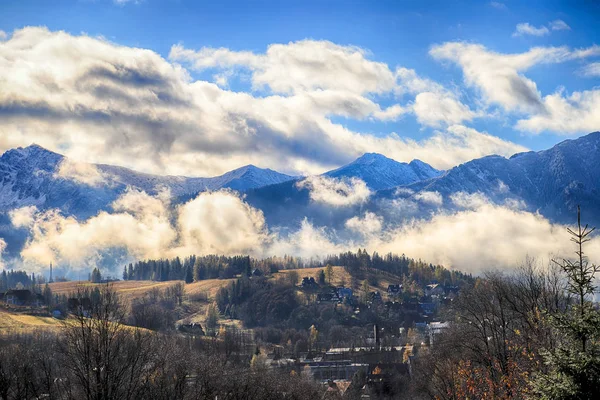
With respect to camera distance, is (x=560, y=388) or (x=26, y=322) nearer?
(x=560, y=388)

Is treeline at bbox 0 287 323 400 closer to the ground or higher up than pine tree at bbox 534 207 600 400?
closer to the ground

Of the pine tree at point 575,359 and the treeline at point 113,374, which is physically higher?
the pine tree at point 575,359

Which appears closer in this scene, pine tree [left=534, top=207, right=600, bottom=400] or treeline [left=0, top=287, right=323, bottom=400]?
pine tree [left=534, top=207, right=600, bottom=400]

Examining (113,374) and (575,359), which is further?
(113,374)

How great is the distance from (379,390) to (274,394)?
56.5m

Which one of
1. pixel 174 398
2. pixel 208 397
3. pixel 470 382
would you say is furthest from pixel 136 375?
pixel 470 382

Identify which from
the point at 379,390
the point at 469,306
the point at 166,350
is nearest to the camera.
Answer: the point at 469,306

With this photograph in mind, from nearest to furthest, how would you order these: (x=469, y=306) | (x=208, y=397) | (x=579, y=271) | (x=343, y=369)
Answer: (x=579, y=271), (x=208, y=397), (x=469, y=306), (x=343, y=369)

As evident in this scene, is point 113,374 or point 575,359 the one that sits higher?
point 575,359

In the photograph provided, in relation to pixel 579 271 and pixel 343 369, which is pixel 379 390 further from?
pixel 579 271

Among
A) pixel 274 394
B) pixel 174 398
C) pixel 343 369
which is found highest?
pixel 174 398

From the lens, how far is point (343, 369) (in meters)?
167

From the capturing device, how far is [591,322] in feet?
86.1

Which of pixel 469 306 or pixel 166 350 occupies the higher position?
pixel 469 306
